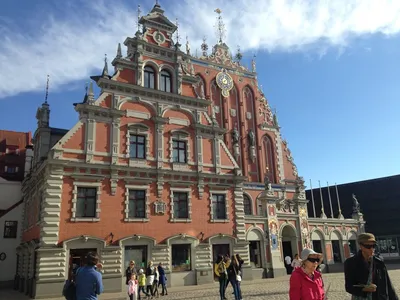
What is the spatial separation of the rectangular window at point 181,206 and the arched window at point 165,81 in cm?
767

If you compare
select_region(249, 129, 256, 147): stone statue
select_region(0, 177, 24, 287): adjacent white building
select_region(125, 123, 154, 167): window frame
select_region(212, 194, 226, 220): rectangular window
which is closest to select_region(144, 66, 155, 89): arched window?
select_region(125, 123, 154, 167): window frame

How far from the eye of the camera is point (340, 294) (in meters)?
15.9

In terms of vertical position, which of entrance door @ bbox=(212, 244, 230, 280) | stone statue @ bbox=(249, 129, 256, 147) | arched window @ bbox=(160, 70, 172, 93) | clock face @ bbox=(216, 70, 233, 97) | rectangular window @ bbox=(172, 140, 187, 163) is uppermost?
clock face @ bbox=(216, 70, 233, 97)

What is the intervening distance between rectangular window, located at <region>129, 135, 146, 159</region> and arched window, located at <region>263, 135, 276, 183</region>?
1626 cm

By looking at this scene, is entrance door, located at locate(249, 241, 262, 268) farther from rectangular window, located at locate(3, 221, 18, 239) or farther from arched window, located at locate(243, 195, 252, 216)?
rectangular window, located at locate(3, 221, 18, 239)

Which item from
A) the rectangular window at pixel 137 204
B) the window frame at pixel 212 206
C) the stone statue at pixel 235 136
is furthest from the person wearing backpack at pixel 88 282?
the stone statue at pixel 235 136

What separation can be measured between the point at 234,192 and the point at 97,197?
9.97 meters

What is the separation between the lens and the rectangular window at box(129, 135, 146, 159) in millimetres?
23688

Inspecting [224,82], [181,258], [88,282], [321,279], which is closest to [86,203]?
[181,258]

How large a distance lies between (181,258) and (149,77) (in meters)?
12.7

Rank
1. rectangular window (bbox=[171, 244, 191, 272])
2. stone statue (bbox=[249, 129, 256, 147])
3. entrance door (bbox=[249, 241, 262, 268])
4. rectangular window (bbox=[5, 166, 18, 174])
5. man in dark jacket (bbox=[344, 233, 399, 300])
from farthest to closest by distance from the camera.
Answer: rectangular window (bbox=[5, 166, 18, 174]) → stone statue (bbox=[249, 129, 256, 147]) → entrance door (bbox=[249, 241, 262, 268]) → rectangular window (bbox=[171, 244, 191, 272]) → man in dark jacket (bbox=[344, 233, 399, 300])

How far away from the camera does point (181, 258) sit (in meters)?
23.5

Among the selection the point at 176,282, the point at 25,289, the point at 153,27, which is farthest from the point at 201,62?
the point at 25,289

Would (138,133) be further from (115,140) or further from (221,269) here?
(221,269)
